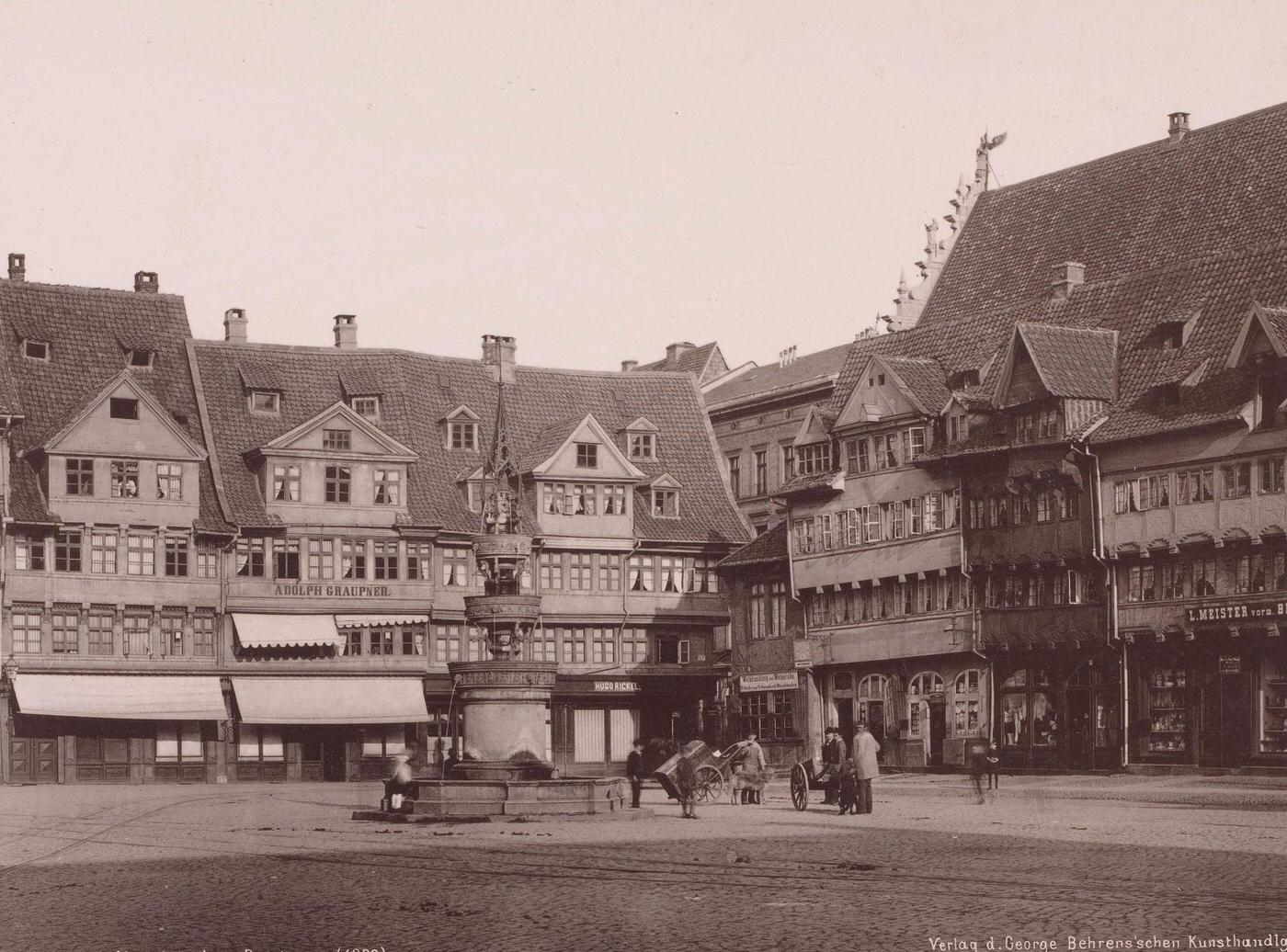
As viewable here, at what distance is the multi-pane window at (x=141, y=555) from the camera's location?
62.3m

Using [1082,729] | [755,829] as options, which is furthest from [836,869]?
[1082,729]

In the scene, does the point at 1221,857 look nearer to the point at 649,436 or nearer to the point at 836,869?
the point at 836,869

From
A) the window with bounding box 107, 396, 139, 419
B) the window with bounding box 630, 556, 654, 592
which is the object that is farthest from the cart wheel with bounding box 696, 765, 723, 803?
the window with bounding box 630, 556, 654, 592

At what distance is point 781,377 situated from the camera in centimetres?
7719

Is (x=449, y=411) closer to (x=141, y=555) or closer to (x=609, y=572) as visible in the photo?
(x=609, y=572)

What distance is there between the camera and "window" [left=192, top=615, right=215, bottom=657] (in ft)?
207

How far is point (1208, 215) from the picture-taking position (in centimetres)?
6000

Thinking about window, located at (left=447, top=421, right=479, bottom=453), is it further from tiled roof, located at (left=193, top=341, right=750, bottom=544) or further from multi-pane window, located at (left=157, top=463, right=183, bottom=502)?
multi-pane window, located at (left=157, top=463, right=183, bottom=502)

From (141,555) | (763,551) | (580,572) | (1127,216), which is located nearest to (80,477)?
(141,555)

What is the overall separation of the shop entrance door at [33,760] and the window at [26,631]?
2.58 m

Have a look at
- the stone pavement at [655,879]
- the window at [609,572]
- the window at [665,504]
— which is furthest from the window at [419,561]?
the stone pavement at [655,879]

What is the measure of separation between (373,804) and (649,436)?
104 feet

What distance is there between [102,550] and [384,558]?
8.79 meters

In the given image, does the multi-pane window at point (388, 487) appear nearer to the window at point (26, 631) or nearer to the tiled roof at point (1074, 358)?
the window at point (26, 631)
